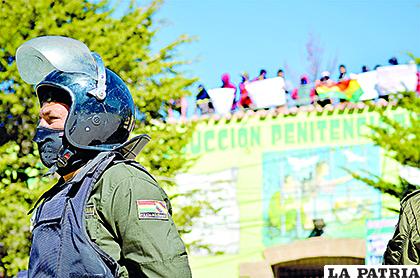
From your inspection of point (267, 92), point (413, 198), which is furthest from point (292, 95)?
point (413, 198)

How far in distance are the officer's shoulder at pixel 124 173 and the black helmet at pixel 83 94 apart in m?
0.15

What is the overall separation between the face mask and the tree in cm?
1150

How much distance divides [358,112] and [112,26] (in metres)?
8.69

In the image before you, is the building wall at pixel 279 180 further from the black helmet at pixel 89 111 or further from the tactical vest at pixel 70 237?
the tactical vest at pixel 70 237

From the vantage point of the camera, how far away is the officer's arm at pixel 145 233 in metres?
3.08

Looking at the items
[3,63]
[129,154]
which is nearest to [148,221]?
[129,154]

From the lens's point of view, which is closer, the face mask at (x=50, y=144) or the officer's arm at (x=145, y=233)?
the officer's arm at (x=145, y=233)

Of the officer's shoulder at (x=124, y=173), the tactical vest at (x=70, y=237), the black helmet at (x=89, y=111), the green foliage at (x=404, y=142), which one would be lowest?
the green foliage at (x=404, y=142)

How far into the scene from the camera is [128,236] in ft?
10.2

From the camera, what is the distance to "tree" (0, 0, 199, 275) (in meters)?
15.0

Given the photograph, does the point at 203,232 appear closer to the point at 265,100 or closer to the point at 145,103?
the point at 265,100

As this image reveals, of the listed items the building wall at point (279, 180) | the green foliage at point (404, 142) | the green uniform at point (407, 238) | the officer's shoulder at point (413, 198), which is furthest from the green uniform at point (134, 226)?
the building wall at point (279, 180)

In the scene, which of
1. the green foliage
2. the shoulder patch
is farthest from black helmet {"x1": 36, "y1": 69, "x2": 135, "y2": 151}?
the green foliage

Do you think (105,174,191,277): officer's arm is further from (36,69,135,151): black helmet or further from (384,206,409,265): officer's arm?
(384,206,409,265): officer's arm
